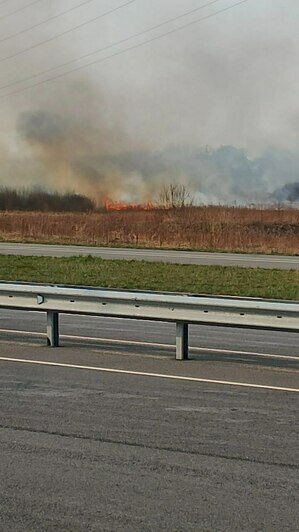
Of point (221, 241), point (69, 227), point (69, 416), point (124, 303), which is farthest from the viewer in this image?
point (69, 227)

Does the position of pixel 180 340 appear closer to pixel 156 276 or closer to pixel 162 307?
pixel 162 307

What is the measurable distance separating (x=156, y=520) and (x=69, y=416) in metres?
2.48

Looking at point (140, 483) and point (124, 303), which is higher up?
point (124, 303)

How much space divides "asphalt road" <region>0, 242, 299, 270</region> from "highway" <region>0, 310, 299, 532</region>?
16.8 meters

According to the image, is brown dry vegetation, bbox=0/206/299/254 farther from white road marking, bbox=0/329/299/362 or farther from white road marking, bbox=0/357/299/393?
white road marking, bbox=0/357/299/393

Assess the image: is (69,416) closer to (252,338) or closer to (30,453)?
(30,453)

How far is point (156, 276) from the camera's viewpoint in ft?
71.9

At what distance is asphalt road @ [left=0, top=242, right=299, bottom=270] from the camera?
27.7 m

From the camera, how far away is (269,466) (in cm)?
567

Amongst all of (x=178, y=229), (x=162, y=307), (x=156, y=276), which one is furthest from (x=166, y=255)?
(x=162, y=307)

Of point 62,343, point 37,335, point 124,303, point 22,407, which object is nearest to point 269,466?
point 22,407

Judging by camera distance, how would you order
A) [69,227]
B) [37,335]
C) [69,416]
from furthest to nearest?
1. [69,227]
2. [37,335]
3. [69,416]

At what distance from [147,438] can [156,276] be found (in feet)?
51.2

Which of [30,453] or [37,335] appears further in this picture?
[37,335]
